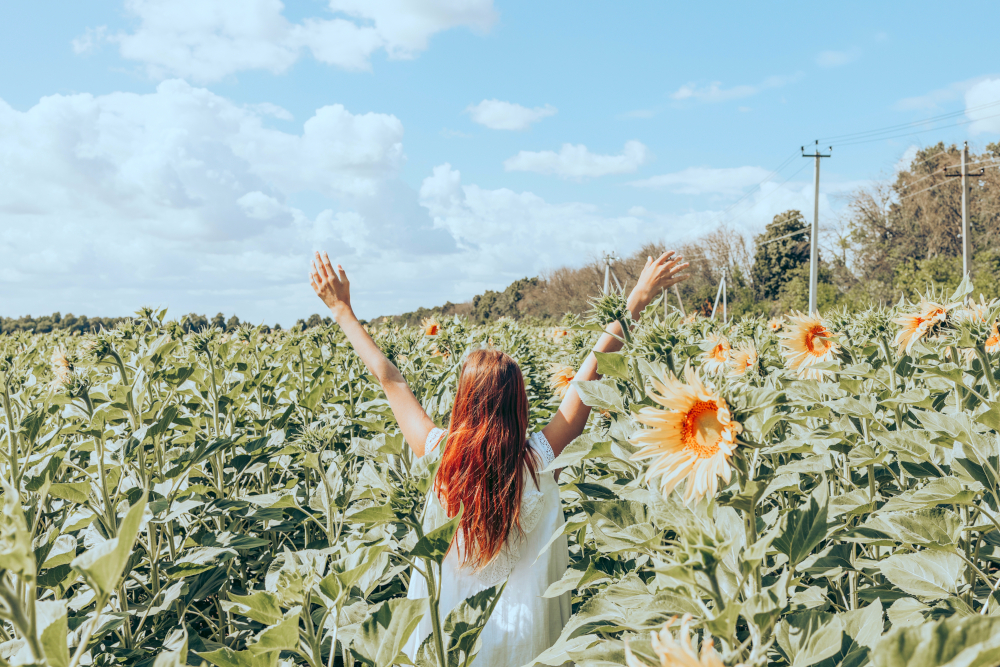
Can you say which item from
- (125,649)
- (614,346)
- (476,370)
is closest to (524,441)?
(476,370)

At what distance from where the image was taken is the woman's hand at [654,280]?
2.11m

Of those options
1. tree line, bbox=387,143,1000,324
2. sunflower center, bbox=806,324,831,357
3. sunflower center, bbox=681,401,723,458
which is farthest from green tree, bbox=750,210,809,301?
sunflower center, bbox=681,401,723,458

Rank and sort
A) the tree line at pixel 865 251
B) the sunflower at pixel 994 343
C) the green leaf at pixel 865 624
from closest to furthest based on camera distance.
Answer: the green leaf at pixel 865 624, the sunflower at pixel 994 343, the tree line at pixel 865 251

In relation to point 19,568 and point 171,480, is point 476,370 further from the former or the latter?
point 19,568

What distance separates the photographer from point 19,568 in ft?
2.35

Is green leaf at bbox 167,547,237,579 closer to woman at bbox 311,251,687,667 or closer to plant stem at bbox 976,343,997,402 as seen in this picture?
woman at bbox 311,251,687,667

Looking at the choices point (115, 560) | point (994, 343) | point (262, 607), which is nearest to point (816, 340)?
point (994, 343)

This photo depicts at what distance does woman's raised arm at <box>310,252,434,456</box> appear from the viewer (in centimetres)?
238

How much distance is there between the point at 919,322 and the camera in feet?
8.25

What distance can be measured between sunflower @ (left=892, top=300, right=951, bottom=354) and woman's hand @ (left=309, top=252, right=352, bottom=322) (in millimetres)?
2169

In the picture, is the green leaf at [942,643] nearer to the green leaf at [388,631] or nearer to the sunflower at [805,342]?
the green leaf at [388,631]

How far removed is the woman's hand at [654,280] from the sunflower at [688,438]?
0.85 meters

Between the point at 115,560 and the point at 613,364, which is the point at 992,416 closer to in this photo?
the point at 613,364

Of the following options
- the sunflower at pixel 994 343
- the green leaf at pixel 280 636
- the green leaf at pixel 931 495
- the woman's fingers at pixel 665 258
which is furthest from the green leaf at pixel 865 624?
the sunflower at pixel 994 343
